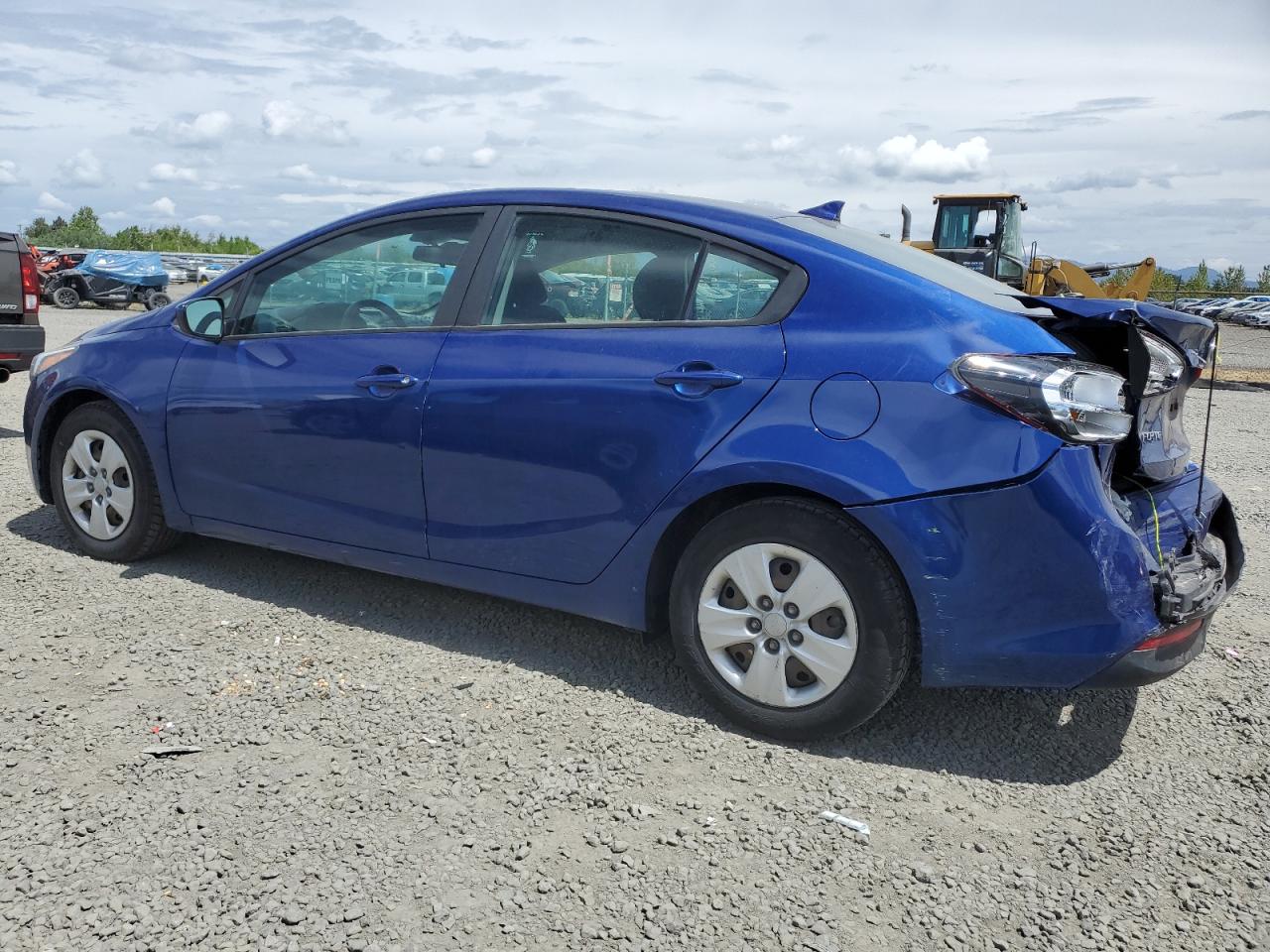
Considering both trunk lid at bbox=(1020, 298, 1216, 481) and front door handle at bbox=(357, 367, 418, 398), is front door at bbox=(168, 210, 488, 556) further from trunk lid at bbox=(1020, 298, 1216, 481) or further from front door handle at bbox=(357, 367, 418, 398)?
trunk lid at bbox=(1020, 298, 1216, 481)

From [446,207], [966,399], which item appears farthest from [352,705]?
[966,399]

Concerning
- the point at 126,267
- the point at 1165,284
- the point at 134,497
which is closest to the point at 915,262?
the point at 134,497

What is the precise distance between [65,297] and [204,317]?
27.2 m

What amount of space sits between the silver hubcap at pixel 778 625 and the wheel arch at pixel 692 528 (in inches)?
6.3

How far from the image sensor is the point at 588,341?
370cm

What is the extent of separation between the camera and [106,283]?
2875 cm

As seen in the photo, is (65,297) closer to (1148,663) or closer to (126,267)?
(126,267)

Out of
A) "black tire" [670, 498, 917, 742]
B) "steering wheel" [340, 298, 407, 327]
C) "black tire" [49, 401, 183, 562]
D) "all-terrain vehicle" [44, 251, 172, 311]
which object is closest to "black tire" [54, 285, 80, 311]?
"all-terrain vehicle" [44, 251, 172, 311]

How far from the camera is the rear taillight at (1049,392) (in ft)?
9.91

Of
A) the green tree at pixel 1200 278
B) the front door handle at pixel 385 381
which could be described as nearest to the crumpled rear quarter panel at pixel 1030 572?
the front door handle at pixel 385 381

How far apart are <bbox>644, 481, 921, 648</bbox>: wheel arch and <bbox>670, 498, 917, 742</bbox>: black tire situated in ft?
0.09

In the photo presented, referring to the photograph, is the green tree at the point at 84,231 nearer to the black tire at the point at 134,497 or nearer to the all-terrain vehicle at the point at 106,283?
the all-terrain vehicle at the point at 106,283

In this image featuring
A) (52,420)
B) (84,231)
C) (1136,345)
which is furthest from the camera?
(84,231)

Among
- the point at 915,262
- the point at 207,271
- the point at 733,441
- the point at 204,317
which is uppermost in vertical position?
the point at 207,271
